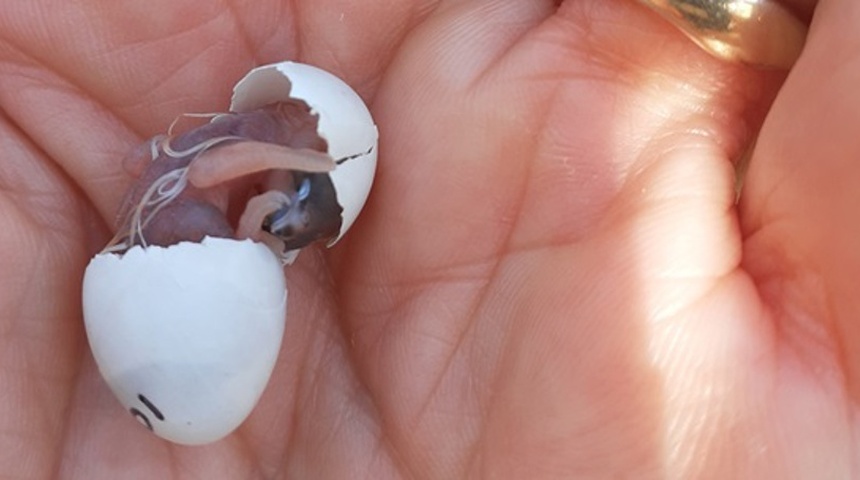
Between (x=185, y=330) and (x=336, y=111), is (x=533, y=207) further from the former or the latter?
(x=185, y=330)

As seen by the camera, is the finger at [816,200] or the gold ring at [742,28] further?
the gold ring at [742,28]

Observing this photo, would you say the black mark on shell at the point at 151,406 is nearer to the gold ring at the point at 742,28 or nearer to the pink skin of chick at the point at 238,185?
the pink skin of chick at the point at 238,185

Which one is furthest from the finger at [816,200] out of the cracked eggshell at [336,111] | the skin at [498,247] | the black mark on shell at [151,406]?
the black mark on shell at [151,406]

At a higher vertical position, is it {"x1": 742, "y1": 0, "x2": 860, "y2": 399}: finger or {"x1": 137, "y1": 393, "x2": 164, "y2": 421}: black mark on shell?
{"x1": 742, "y1": 0, "x2": 860, "y2": 399}: finger

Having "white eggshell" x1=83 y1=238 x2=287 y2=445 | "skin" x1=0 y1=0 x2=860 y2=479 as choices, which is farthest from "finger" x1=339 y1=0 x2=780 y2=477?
"white eggshell" x1=83 y1=238 x2=287 y2=445

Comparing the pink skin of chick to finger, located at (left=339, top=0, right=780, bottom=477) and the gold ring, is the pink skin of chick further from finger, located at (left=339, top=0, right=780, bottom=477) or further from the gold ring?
the gold ring
